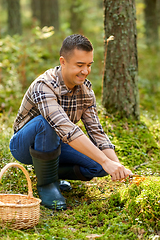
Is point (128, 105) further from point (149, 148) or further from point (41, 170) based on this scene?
point (41, 170)

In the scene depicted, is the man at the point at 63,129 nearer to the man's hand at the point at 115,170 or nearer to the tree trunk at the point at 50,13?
the man's hand at the point at 115,170

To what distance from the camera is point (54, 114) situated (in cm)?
230

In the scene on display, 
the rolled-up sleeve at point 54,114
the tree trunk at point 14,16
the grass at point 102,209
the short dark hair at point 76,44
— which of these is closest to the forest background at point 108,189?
the grass at point 102,209

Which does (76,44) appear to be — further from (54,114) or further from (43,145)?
(43,145)

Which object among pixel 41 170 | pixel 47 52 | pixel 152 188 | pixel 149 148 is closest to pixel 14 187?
pixel 41 170

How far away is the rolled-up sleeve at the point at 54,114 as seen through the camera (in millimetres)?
2262

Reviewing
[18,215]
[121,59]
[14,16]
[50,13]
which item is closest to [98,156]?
[18,215]

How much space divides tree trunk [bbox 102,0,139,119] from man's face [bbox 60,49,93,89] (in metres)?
1.81

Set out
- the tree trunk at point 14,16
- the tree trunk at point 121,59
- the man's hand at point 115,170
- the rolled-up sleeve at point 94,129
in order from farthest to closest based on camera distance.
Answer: the tree trunk at point 14,16, the tree trunk at point 121,59, the rolled-up sleeve at point 94,129, the man's hand at point 115,170

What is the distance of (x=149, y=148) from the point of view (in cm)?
384

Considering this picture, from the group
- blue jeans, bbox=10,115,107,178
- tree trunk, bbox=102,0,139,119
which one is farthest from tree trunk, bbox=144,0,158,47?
blue jeans, bbox=10,115,107,178

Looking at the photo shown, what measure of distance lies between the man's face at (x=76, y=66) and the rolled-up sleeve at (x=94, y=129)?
0.40 metres

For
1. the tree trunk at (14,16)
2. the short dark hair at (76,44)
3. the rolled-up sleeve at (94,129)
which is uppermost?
the tree trunk at (14,16)

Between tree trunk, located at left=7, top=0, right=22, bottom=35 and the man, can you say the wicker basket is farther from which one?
tree trunk, located at left=7, top=0, right=22, bottom=35
